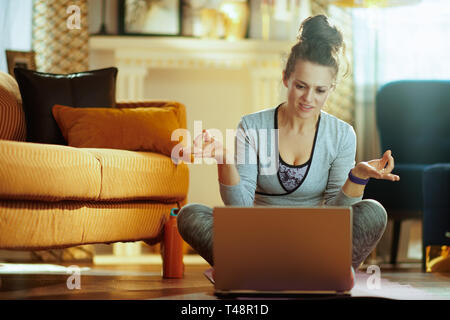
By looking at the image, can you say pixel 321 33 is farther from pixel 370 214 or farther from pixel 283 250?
pixel 283 250

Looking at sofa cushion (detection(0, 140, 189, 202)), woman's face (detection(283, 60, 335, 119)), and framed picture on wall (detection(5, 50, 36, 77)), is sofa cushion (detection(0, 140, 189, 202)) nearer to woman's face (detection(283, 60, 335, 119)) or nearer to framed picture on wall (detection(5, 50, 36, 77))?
woman's face (detection(283, 60, 335, 119))

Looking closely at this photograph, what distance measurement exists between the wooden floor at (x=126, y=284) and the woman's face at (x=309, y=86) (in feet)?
1.81

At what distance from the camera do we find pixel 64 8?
359 centimetres

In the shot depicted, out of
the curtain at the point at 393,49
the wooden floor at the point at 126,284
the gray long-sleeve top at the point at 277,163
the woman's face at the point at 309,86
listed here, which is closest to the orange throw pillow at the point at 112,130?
the wooden floor at the point at 126,284

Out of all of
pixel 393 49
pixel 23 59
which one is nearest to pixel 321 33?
pixel 23 59

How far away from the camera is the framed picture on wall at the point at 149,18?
3691mm

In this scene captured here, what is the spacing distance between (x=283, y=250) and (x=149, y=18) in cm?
266

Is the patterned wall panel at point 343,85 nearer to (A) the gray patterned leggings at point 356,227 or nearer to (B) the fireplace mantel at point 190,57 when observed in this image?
(B) the fireplace mantel at point 190,57

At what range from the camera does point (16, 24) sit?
3434mm

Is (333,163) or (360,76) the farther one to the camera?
(360,76)

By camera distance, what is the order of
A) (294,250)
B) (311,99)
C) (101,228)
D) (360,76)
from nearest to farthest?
1. (294,250)
2. (311,99)
3. (101,228)
4. (360,76)
